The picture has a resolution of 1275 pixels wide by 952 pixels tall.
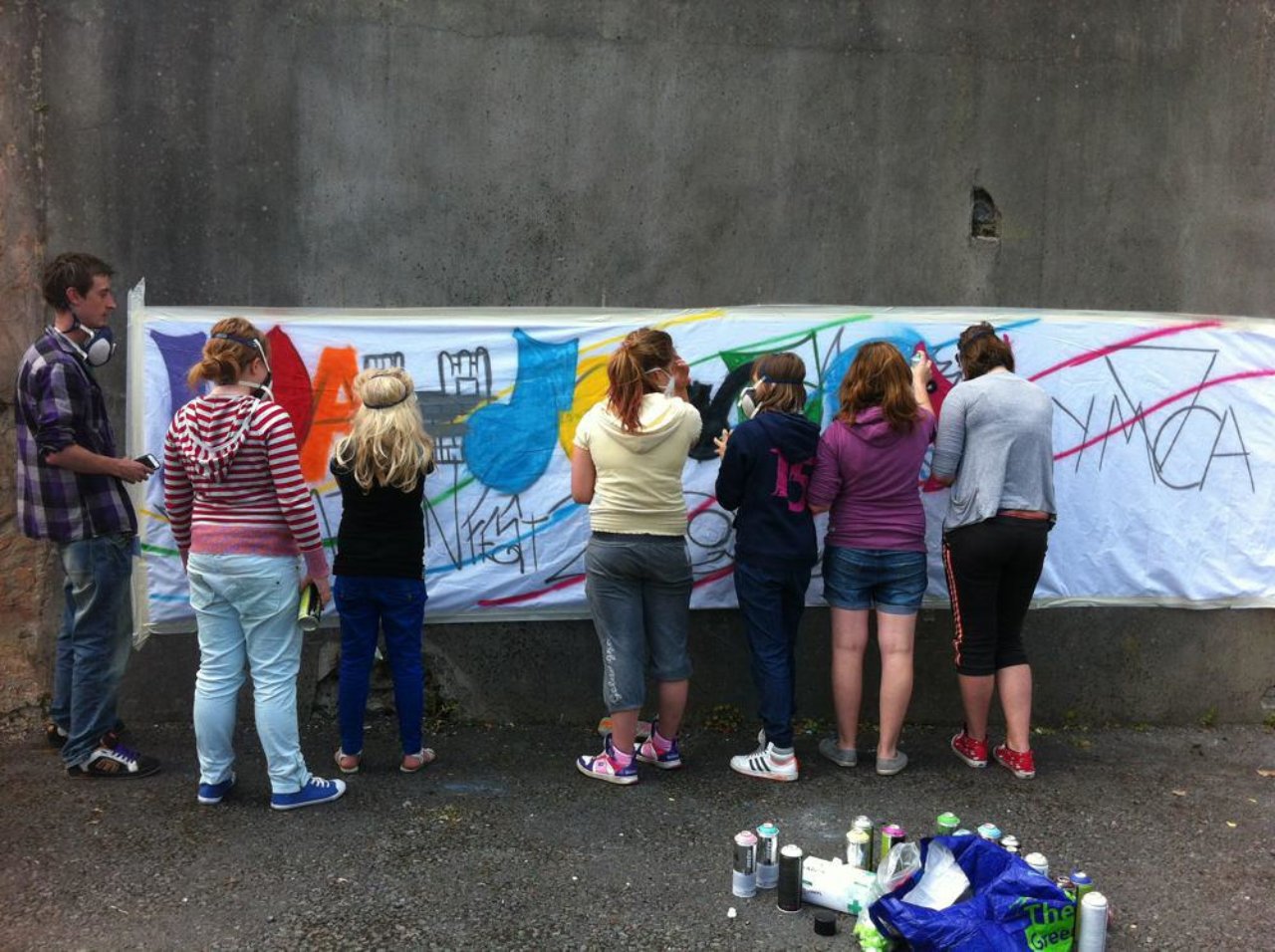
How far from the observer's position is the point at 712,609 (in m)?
4.84

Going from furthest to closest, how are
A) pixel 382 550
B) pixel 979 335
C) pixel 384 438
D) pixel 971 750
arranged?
pixel 971 750 → pixel 979 335 → pixel 382 550 → pixel 384 438

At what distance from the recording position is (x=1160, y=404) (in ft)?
16.2

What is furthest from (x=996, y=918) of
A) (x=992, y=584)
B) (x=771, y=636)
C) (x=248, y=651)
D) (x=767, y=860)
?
(x=248, y=651)

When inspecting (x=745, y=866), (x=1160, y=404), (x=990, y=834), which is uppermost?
→ (x=1160, y=404)

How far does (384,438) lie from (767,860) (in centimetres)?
199

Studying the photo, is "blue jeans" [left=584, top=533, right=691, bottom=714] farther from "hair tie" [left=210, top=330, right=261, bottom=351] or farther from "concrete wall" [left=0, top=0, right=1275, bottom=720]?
"hair tie" [left=210, top=330, right=261, bottom=351]

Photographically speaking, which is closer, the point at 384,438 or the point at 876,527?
the point at 384,438

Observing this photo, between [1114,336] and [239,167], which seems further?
[1114,336]

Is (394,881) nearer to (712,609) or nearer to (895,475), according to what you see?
(712,609)

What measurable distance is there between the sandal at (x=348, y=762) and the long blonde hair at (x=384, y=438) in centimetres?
112

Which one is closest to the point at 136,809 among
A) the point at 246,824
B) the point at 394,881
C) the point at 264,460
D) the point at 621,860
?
the point at 246,824

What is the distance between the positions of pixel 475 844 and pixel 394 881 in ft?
1.14

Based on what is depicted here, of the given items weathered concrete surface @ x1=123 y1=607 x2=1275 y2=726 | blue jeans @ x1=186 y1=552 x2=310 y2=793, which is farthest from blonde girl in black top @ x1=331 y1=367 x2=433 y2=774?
weathered concrete surface @ x1=123 y1=607 x2=1275 y2=726

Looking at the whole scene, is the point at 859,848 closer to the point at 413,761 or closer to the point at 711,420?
the point at 413,761
